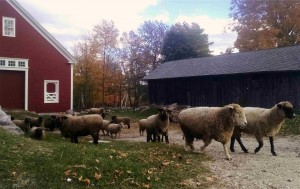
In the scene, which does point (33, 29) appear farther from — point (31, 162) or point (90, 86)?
point (31, 162)

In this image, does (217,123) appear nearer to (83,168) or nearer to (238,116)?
(238,116)

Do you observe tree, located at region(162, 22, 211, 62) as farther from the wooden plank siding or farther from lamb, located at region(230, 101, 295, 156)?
lamb, located at region(230, 101, 295, 156)

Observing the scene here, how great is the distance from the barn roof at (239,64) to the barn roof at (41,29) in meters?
9.84

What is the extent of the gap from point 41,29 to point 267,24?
25115 mm

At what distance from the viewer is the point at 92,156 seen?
923 centimetres

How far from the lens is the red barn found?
28.9 meters

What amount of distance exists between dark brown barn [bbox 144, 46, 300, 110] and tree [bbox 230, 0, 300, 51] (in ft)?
28.9

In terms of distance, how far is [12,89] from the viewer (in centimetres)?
2917

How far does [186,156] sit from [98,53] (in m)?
40.2

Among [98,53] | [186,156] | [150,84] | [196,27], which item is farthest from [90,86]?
[186,156]

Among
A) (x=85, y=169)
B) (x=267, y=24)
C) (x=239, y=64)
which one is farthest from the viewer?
(x=267, y=24)

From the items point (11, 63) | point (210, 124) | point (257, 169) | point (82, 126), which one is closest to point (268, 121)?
point (210, 124)


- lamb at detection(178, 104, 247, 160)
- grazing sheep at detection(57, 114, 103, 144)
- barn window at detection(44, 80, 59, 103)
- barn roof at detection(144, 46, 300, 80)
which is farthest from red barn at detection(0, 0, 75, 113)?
lamb at detection(178, 104, 247, 160)

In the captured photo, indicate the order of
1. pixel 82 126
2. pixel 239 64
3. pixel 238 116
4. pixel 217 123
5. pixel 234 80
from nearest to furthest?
1. pixel 238 116
2. pixel 217 123
3. pixel 82 126
4. pixel 234 80
5. pixel 239 64
